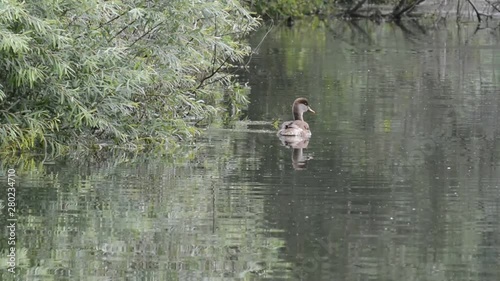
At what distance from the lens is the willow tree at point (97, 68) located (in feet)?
48.8

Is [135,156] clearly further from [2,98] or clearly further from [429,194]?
[429,194]

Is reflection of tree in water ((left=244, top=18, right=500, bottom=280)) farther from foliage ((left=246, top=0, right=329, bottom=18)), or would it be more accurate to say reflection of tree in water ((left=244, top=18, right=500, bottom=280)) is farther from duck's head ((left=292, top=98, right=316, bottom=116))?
foliage ((left=246, top=0, right=329, bottom=18))

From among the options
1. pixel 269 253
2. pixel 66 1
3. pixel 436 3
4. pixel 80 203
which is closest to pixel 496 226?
pixel 269 253

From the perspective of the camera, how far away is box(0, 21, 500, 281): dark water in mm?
9664

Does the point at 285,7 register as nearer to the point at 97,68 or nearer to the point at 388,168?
the point at 97,68

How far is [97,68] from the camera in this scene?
15352 mm

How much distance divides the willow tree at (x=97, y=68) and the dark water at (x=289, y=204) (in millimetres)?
697

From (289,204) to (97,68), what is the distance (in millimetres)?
4128

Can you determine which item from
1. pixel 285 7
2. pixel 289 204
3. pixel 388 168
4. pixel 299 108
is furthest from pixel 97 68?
pixel 285 7

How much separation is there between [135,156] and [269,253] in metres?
5.79

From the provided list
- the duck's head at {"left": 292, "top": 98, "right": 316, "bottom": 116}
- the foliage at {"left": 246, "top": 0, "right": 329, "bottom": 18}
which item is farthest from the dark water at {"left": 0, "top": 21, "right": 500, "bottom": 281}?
the foliage at {"left": 246, "top": 0, "right": 329, "bottom": 18}

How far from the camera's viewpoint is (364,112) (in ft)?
67.0

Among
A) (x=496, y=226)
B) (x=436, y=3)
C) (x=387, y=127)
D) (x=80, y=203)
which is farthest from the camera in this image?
(x=436, y=3)

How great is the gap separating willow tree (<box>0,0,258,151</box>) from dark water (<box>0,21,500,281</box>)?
0.70 m
